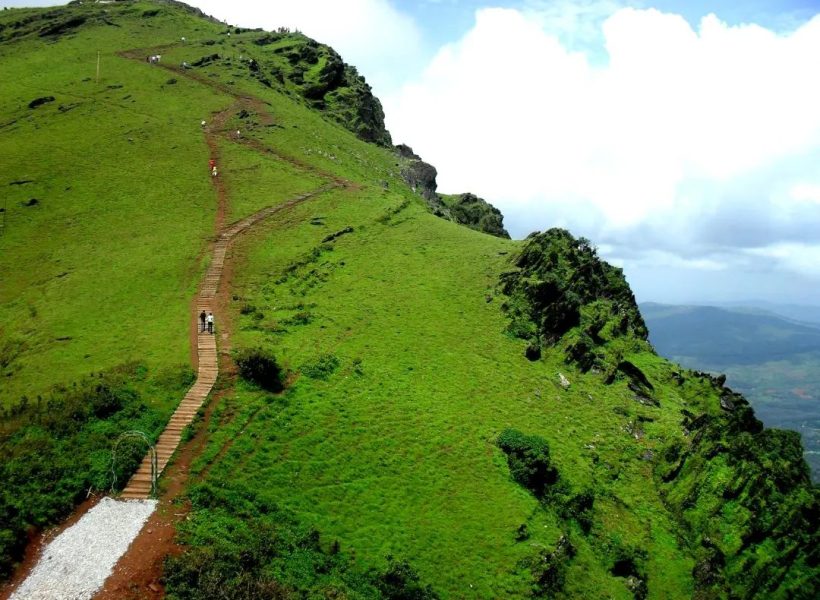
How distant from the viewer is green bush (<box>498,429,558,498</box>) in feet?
102

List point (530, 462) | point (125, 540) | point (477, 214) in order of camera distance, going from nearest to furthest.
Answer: point (125, 540)
point (530, 462)
point (477, 214)

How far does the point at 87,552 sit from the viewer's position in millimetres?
21656

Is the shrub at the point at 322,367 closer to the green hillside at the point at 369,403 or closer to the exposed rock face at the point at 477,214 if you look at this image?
the green hillside at the point at 369,403

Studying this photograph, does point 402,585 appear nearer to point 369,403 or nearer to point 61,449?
point 369,403

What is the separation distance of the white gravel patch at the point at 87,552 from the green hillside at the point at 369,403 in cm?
133

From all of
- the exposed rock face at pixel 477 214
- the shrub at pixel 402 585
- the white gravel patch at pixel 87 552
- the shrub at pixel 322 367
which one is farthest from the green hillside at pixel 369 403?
the exposed rock face at pixel 477 214

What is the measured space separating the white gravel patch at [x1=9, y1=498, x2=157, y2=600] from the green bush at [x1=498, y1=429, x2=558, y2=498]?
19.7 m

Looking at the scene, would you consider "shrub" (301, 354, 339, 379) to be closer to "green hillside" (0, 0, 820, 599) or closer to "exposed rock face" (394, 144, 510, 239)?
"green hillside" (0, 0, 820, 599)

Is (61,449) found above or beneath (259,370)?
beneath

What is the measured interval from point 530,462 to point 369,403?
10.7 m

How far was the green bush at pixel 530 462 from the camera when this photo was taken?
3122 centimetres

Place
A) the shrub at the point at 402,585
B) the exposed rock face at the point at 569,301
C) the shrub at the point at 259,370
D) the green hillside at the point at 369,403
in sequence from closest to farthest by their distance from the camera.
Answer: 1. the shrub at the point at 402,585
2. the green hillside at the point at 369,403
3. the shrub at the point at 259,370
4. the exposed rock face at the point at 569,301

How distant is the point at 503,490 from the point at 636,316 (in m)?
32.1

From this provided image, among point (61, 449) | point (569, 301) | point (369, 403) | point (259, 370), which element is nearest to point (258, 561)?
point (61, 449)
